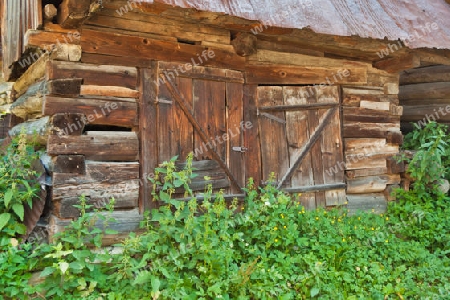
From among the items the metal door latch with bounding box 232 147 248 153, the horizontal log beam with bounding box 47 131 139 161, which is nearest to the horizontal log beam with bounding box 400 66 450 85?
the metal door latch with bounding box 232 147 248 153

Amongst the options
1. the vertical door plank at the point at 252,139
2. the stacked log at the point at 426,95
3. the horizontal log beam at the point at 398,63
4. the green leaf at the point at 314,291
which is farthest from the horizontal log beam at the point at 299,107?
the stacked log at the point at 426,95

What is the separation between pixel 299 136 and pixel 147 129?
2.27 metres

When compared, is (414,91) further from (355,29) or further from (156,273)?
(156,273)

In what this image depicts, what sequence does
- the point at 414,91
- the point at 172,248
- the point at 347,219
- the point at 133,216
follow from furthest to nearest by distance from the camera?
the point at 414,91 < the point at 347,219 < the point at 133,216 < the point at 172,248

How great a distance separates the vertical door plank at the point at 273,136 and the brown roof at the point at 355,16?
115 centimetres

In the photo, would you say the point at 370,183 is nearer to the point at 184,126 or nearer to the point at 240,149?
the point at 240,149

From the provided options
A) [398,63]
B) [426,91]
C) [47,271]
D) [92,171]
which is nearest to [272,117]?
[398,63]

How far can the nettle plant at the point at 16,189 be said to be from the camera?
3904mm

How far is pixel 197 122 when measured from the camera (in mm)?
5047

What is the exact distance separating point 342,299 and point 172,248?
183cm

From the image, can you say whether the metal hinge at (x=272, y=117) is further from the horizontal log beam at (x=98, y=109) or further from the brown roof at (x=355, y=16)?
the horizontal log beam at (x=98, y=109)

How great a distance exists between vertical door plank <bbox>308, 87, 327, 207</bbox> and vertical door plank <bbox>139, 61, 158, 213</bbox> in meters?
2.37

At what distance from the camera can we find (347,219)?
5727 millimetres

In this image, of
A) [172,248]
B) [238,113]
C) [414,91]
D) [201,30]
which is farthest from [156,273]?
[414,91]
